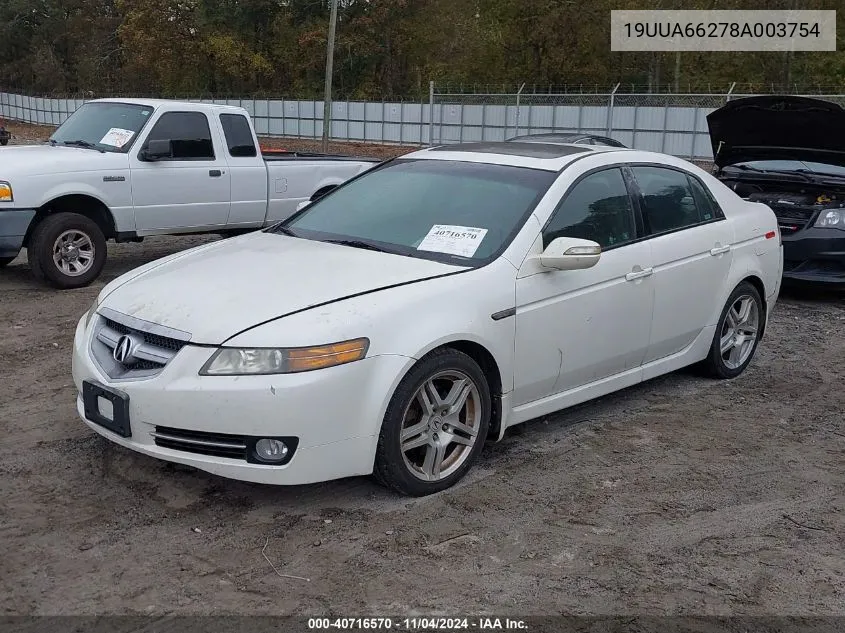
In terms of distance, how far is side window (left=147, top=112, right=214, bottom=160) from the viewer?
9.11 metres

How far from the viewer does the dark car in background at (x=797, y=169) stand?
27.5 feet

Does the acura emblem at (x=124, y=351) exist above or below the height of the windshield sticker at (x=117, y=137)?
below

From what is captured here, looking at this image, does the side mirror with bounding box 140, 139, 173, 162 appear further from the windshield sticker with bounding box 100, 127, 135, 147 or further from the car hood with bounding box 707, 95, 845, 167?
the car hood with bounding box 707, 95, 845, 167

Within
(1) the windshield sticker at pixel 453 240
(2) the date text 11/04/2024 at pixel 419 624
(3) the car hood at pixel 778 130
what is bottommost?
(2) the date text 11/04/2024 at pixel 419 624

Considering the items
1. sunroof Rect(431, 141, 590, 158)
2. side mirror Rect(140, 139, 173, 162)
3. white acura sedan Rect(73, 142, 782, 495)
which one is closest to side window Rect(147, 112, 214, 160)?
side mirror Rect(140, 139, 173, 162)

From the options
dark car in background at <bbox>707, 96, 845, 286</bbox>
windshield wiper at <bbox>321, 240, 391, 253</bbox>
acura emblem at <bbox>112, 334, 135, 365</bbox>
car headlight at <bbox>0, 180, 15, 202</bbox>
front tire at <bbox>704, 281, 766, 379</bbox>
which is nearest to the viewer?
acura emblem at <bbox>112, 334, 135, 365</bbox>

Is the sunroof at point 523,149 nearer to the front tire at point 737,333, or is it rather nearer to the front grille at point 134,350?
the front tire at point 737,333

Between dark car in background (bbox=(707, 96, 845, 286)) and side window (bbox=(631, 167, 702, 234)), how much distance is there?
3068mm

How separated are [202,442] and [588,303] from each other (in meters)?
2.12

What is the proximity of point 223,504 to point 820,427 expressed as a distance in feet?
11.5

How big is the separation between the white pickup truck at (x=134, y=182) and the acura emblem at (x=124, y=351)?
4.71m

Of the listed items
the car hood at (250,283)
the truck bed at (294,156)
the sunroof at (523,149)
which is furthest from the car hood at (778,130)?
the car hood at (250,283)

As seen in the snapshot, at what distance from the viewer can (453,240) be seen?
4602 mm

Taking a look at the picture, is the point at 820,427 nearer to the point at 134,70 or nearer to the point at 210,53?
the point at 210,53
